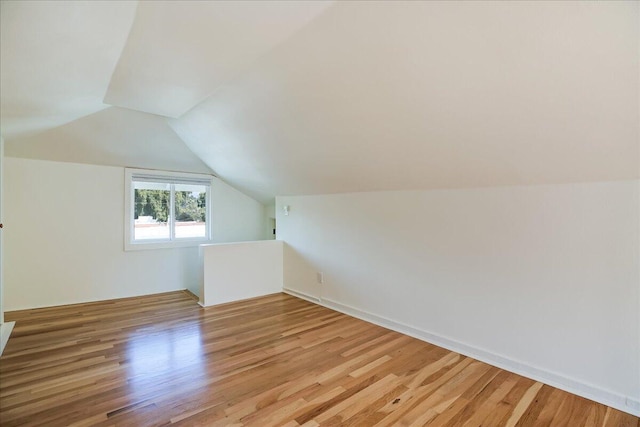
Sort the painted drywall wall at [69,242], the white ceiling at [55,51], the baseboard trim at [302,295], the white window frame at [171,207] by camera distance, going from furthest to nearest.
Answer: the white window frame at [171,207]
the baseboard trim at [302,295]
the painted drywall wall at [69,242]
the white ceiling at [55,51]

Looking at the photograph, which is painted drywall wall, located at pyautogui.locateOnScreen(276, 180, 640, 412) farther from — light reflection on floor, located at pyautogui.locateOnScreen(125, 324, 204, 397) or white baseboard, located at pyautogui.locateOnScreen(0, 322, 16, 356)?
white baseboard, located at pyautogui.locateOnScreen(0, 322, 16, 356)

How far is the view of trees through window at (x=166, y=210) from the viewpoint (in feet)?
15.8

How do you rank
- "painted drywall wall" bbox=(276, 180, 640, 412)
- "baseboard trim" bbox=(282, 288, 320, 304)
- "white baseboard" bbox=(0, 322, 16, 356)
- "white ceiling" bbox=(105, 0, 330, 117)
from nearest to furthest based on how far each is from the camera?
1. "white ceiling" bbox=(105, 0, 330, 117)
2. "painted drywall wall" bbox=(276, 180, 640, 412)
3. "white baseboard" bbox=(0, 322, 16, 356)
4. "baseboard trim" bbox=(282, 288, 320, 304)

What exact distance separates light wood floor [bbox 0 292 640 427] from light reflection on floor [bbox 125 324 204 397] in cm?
1

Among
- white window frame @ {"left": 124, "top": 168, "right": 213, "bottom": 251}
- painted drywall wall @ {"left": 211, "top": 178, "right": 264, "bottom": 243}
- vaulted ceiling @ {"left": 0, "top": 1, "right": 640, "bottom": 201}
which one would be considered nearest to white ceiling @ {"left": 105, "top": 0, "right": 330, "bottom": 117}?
vaulted ceiling @ {"left": 0, "top": 1, "right": 640, "bottom": 201}

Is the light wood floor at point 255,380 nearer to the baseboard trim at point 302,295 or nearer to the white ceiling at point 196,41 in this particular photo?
the baseboard trim at point 302,295

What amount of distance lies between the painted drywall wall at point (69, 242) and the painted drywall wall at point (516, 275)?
2.70 meters

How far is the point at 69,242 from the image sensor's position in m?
4.21

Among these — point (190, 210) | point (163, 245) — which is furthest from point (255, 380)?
point (190, 210)

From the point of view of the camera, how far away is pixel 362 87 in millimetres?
2211

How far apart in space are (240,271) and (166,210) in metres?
1.73

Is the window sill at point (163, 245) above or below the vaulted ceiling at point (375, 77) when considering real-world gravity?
below

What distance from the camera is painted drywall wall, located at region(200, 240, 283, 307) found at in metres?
4.18

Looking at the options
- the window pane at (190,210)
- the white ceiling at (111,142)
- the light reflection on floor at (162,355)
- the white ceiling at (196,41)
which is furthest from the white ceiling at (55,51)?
the window pane at (190,210)
